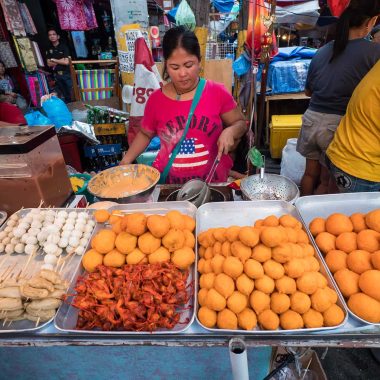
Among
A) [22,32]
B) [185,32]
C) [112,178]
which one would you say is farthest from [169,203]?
[22,32]

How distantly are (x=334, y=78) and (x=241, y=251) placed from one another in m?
3.01

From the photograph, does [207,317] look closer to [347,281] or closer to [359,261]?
[347,281]

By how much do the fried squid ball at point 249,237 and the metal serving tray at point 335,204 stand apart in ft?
1.94

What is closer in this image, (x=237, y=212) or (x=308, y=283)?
(x=308, y=283)

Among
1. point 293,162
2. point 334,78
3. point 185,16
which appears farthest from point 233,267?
point 185,16

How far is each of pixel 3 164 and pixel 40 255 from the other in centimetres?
72

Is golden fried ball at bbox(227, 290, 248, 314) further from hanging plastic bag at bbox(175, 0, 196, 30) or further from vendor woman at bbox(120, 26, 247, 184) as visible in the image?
hanging plastic bag at bbox(175, 0, 196, 30)

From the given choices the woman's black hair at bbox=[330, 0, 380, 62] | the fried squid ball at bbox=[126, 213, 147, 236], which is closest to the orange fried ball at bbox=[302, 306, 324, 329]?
the fried squid ball at bbox=[126, 213, 147, 236]

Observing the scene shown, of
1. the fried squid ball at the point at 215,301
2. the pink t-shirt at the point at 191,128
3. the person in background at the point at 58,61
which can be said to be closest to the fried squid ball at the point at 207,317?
the fried squid ball at the point at 215,301

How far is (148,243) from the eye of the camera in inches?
53.0

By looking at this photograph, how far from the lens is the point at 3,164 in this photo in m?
1.83

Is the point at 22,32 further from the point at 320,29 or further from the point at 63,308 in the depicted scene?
the point at 320,29

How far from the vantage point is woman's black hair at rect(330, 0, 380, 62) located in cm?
274

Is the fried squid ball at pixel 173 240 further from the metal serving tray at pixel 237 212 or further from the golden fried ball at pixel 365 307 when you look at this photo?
the golden fried ball at pixel 365 307
